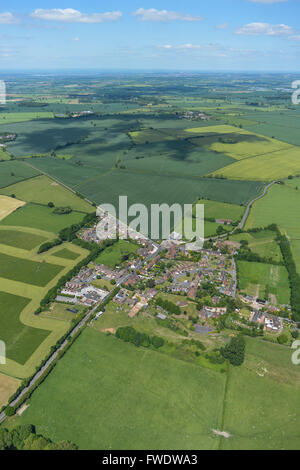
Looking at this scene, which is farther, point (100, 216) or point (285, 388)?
point (100, 216)

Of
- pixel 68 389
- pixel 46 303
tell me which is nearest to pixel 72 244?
pixel 46 303

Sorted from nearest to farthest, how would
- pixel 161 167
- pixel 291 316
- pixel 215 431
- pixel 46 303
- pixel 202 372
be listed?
pixel 215 431 → pixel 202 372 → pixel 291 316 → pixel 46 303 → pixel 161 167

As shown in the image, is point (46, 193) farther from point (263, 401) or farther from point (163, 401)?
point (263, 401)

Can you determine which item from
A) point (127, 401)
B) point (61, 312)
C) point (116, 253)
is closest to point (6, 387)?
point (61, 312)

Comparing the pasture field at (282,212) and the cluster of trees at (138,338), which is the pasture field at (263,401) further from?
the pasture field at (282,212)

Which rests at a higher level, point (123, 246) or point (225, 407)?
point (123, 246)

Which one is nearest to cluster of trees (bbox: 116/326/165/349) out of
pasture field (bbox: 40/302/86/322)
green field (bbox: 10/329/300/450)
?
green field (bbox: 10/329/300/450)
